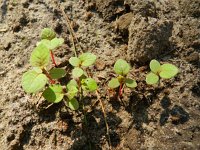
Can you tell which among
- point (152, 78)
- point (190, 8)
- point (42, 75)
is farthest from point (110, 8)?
point (42, 75)

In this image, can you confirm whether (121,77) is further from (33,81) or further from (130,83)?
(33,81)

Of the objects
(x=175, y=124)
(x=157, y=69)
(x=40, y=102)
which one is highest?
(x=157, y=69)

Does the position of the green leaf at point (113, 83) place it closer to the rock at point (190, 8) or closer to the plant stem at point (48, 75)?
the plant stem at point (48, 75)

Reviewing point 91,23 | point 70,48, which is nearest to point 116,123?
point 70,48

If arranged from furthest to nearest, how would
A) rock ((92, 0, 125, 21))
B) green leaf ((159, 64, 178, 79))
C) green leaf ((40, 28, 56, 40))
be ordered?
rock ((92, 0, 125, 21))
green leaf ((40, 28, 56, 40))
green leaf ((159, 64, 178, 79))

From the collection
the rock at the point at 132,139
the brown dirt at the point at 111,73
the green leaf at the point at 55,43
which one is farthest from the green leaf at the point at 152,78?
the green leaf at the point at 55,43

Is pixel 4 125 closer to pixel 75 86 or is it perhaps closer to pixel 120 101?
pixel 75 86

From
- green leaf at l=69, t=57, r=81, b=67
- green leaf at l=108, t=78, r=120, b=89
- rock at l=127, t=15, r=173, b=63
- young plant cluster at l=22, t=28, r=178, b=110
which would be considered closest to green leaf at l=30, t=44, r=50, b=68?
young plant cluster at l=22, t=28, r=178, b=110

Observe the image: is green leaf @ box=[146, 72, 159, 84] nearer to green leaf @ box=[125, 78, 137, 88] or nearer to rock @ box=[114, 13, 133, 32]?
green leaf @ box=[125, 78, 137, 88]
